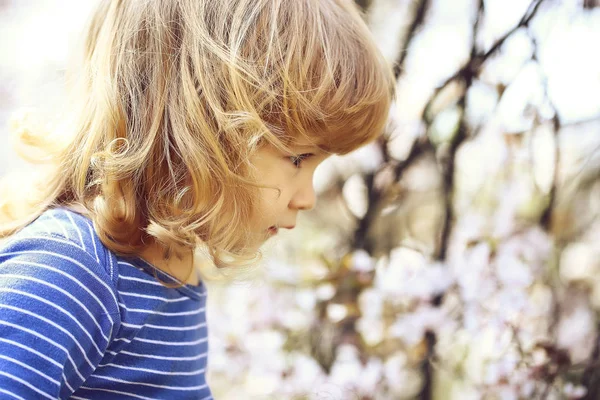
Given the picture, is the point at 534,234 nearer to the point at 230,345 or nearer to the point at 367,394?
the point at 367,394

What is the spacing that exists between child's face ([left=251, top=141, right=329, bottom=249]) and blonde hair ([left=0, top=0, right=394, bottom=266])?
0.06 ft

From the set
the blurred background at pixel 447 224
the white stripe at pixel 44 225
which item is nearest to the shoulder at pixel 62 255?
the white stripe at pixel 44 225

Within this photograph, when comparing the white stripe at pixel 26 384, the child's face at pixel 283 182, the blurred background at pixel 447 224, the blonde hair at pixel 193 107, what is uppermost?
the blonde hair at pixel 193 107

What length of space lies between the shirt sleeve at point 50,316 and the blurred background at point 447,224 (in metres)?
0.42

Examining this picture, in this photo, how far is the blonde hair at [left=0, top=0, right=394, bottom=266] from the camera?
2.23 feet

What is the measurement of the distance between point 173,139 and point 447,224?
27.1 inches

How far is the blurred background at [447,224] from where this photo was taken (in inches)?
41.3

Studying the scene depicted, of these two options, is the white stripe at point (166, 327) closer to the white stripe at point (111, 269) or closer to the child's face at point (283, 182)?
the white stripe at point (111, 269)

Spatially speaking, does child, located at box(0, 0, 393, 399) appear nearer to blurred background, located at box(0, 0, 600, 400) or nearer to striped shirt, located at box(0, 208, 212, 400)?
striped shirt, located at box(0, 208, 212, 400)

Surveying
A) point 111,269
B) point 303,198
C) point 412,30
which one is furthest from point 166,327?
point 412,30

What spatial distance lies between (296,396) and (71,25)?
100 cm

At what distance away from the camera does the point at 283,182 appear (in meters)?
0.74

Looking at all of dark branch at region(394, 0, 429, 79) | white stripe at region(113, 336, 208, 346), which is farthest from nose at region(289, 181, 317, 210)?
dark branch at region(394, 0, 429, 79)

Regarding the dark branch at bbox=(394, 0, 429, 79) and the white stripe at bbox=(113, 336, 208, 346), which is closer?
the white stripe at bbox=(113, 336, 208, 346)
